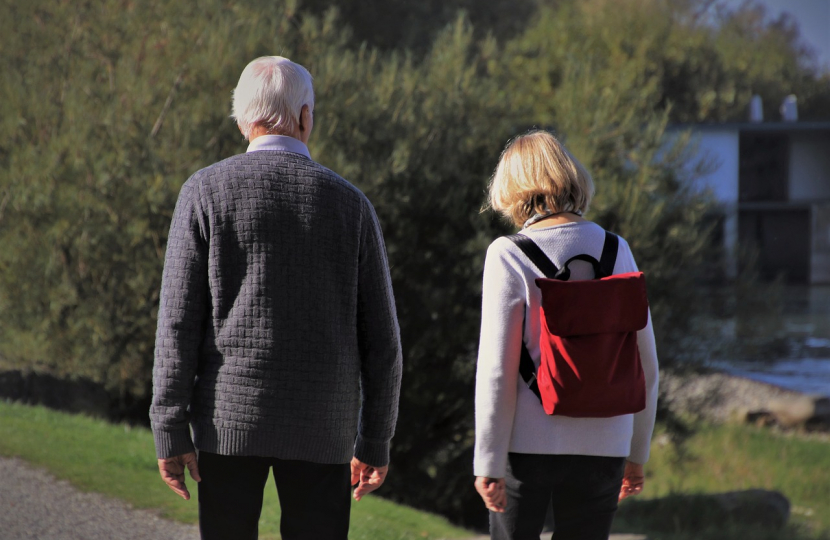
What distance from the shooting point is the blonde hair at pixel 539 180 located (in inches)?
91.8

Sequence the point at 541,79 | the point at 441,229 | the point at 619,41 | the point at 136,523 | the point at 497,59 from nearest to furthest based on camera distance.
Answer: the point at 136,523, the point at 441,229, the point at 497,59, the point at 541,79, the point at 619,41

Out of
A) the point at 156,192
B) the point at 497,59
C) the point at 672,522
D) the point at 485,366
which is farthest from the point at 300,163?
the point at 497,59

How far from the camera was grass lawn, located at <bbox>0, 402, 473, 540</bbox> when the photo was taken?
16.2 feet

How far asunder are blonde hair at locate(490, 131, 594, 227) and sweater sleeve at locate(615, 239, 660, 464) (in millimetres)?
198

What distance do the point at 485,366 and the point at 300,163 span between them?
70cm

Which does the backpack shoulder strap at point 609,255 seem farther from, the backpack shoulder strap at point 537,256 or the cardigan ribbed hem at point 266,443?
the cardigan ribbed hem at point 266,443

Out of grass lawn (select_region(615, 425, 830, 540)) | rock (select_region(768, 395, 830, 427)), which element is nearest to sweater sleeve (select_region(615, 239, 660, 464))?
grass lawn (select_region(615, 425, 830, 540))

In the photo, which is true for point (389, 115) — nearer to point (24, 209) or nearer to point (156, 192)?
point (156, 192)

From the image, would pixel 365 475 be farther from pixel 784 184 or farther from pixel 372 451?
pixel 784 184

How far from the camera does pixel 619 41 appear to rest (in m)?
34.1

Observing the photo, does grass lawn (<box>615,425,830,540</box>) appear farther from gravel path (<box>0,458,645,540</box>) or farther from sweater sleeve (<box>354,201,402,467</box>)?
sweater sleeve (<box>354,201,402,467</box>)

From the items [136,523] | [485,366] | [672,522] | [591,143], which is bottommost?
[672,522]

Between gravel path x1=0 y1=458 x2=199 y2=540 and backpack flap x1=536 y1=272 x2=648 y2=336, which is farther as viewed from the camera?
gravel path x1=0 y1=458 x2=199 y2=540

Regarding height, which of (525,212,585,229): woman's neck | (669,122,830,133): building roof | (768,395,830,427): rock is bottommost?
(768,395,830,427): rock
